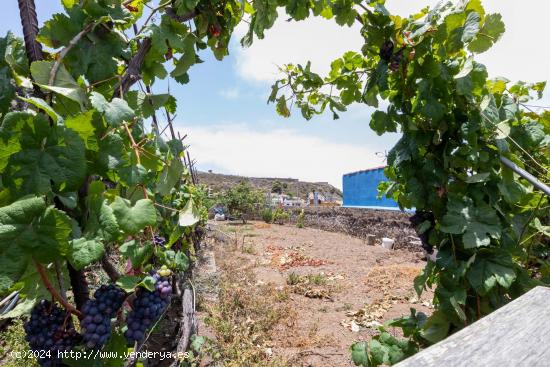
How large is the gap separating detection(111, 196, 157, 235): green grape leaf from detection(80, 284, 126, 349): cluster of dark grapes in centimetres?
23

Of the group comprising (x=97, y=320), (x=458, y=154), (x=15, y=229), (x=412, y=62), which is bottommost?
(x=97, y=320)

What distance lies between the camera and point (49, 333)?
0.90 m

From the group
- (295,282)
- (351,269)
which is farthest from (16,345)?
(351,269)

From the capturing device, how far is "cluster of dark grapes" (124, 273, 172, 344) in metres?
1.09

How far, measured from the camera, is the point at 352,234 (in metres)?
12.4

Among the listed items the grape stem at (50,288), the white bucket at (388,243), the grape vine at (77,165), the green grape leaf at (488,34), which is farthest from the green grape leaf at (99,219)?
the white bucket at (388,243)

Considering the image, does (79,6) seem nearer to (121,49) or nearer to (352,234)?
(121,49)

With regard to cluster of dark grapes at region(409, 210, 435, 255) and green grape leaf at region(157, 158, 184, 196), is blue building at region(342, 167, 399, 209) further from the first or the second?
green grape leaf at region(157, 158, 184, 196)

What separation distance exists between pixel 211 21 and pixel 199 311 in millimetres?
3898

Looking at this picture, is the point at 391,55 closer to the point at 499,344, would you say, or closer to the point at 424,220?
the point at 424,220

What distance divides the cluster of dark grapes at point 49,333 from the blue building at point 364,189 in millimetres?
12965

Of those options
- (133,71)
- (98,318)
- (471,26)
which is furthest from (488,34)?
(98,318)

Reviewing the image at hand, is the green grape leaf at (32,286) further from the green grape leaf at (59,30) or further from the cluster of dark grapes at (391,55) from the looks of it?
the cluster of dark grapes at (391,55)

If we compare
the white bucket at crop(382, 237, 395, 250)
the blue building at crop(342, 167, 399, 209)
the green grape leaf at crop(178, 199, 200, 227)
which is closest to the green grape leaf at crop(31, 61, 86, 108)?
the green grape leaf at crop(178, 199, 200, 227)
